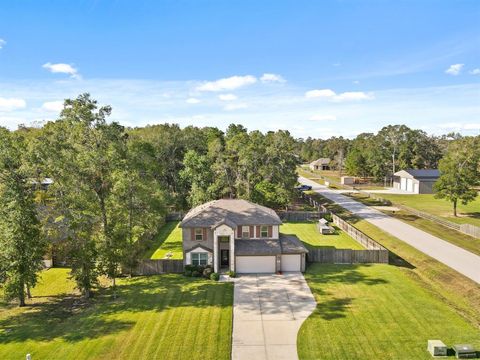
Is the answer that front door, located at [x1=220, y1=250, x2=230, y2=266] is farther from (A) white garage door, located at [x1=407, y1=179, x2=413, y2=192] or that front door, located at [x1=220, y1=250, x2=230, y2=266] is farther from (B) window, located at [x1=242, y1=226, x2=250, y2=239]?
(A) white garage door, located at [x1=407, y1=179, x2=413, y2=192]

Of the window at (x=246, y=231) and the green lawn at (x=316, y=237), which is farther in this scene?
the green lawn at (x=316, y=237)

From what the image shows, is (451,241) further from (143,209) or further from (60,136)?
(60,136)

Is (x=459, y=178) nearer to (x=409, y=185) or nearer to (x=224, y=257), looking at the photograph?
(x=409, y=185)

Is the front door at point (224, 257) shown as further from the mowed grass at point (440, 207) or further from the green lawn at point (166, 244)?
the mowed grass at point (440, 207)

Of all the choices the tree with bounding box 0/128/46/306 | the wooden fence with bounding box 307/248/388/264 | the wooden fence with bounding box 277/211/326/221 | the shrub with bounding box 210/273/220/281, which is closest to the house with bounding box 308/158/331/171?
the wooden fence with bounding box 277/211/326/221

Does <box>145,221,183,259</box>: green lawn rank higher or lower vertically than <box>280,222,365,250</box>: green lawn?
lower

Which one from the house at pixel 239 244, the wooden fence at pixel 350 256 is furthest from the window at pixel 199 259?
the wooden fence at pixel 350 256
